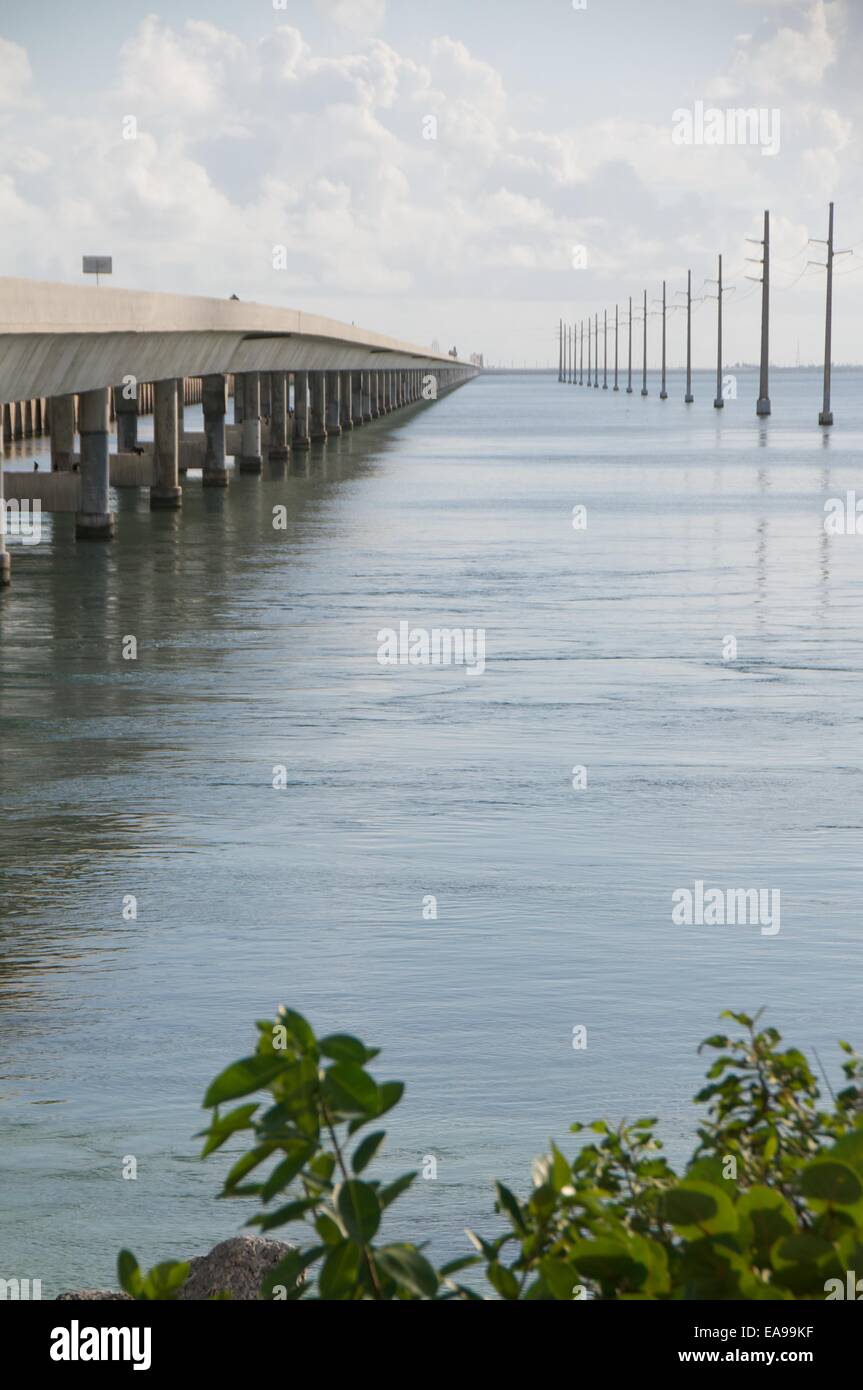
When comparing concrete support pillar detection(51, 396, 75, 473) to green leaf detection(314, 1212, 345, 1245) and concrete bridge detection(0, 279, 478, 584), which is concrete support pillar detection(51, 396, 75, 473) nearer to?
concrete bridge detection(0, 279, 478, 584)

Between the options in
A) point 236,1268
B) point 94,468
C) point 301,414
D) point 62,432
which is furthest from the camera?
point 301,414

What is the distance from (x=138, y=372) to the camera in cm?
3769

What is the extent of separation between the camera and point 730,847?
1266cm

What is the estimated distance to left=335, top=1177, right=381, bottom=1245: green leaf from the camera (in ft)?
9.65

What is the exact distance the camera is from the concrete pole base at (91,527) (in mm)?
35594

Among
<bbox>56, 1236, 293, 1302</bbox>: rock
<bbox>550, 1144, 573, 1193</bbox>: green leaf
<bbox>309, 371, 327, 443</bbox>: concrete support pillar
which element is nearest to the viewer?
<bbox>550, 1144, 573, 1193</bbox>: green leaf

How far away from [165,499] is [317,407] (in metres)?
43.6

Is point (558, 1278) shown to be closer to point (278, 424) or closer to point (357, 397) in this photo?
point (278, 424)

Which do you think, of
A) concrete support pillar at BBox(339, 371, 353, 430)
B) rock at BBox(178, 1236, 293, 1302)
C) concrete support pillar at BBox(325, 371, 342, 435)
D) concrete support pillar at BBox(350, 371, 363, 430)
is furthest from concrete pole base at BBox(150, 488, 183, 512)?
concrete support pillar at BBox(350, 371, 363, 430)

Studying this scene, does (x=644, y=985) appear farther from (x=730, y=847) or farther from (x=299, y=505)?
(x=299, y=505)

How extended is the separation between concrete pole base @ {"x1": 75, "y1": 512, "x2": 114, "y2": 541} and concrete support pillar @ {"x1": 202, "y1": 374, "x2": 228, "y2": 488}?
615 inches

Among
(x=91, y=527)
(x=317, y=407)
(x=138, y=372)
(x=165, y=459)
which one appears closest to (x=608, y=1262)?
(x=91, y=527)

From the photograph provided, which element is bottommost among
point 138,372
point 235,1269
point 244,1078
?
point 235,1269
